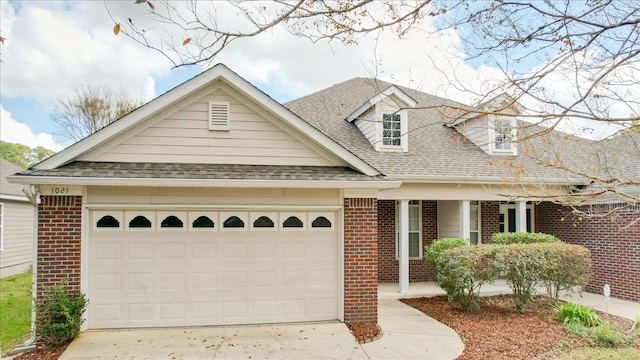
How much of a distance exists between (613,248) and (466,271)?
5408mm

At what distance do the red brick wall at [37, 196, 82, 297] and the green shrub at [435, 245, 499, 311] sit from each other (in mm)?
7562

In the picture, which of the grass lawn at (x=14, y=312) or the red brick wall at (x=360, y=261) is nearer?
the red brick wall at (x=360, y=261)

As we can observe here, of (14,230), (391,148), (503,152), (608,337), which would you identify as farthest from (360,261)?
(14,230)

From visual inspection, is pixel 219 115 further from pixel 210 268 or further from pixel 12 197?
pixel 12 197

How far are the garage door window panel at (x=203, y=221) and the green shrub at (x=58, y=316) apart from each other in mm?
2291

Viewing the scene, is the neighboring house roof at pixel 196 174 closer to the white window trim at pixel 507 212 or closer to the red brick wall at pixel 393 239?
the red brick wall at pixel 393 239

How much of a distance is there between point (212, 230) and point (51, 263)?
9.31 feet

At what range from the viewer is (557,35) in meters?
5.45

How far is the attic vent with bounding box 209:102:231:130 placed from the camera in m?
8.59

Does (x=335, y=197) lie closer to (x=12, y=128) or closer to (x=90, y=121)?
(x=90, y=121)

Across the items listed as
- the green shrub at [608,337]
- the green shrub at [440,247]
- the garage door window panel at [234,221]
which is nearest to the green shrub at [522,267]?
the green shrub at [440,247]

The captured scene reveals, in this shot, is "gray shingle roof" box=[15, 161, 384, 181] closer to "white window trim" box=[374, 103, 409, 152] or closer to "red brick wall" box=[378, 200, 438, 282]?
"white window trim" box=[374, 103, 409, 152]

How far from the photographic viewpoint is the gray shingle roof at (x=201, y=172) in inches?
A: 301

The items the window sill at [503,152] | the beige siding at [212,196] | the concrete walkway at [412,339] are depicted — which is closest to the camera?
the concrete walkway at [412,339]
